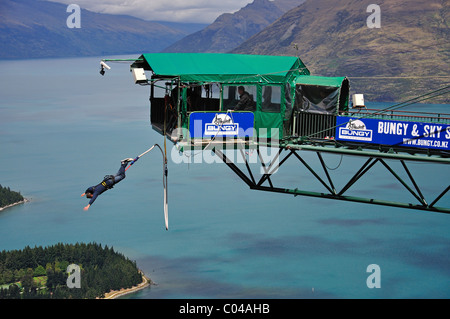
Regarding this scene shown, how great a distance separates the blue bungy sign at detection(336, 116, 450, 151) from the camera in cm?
3353

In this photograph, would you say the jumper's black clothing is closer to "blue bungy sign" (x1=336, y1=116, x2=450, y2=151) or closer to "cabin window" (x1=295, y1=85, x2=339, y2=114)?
"cabin window" (x1=295, y1=85, x2=339, y2=114)

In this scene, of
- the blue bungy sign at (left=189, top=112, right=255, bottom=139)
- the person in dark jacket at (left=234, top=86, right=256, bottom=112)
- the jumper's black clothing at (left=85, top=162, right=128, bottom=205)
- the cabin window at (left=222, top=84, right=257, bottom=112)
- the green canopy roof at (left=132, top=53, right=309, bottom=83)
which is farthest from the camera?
the person in dark jacket at (left=234, top=86, right=256, bottom=112)

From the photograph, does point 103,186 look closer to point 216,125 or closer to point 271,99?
point 216,125

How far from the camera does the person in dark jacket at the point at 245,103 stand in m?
38.0

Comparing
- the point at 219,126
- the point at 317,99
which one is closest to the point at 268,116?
the point at 317,99

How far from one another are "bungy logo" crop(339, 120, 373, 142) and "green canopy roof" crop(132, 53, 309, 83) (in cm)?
496

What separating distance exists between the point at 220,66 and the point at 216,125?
4250 mm

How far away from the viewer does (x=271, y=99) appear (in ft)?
125

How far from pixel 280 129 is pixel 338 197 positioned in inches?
241

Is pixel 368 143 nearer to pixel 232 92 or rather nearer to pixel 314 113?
pixel 314 113

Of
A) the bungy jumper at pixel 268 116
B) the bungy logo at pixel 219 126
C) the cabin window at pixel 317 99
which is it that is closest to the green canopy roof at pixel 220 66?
the bungy jumper at pixel 268 116

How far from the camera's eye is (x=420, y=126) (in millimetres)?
33969

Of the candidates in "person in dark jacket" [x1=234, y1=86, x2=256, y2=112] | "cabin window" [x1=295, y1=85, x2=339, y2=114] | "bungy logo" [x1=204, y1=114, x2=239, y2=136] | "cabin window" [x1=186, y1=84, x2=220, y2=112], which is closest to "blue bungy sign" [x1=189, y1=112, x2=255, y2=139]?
"bungy logo" [x1=204, y1=114, x2=239, y2=136]
